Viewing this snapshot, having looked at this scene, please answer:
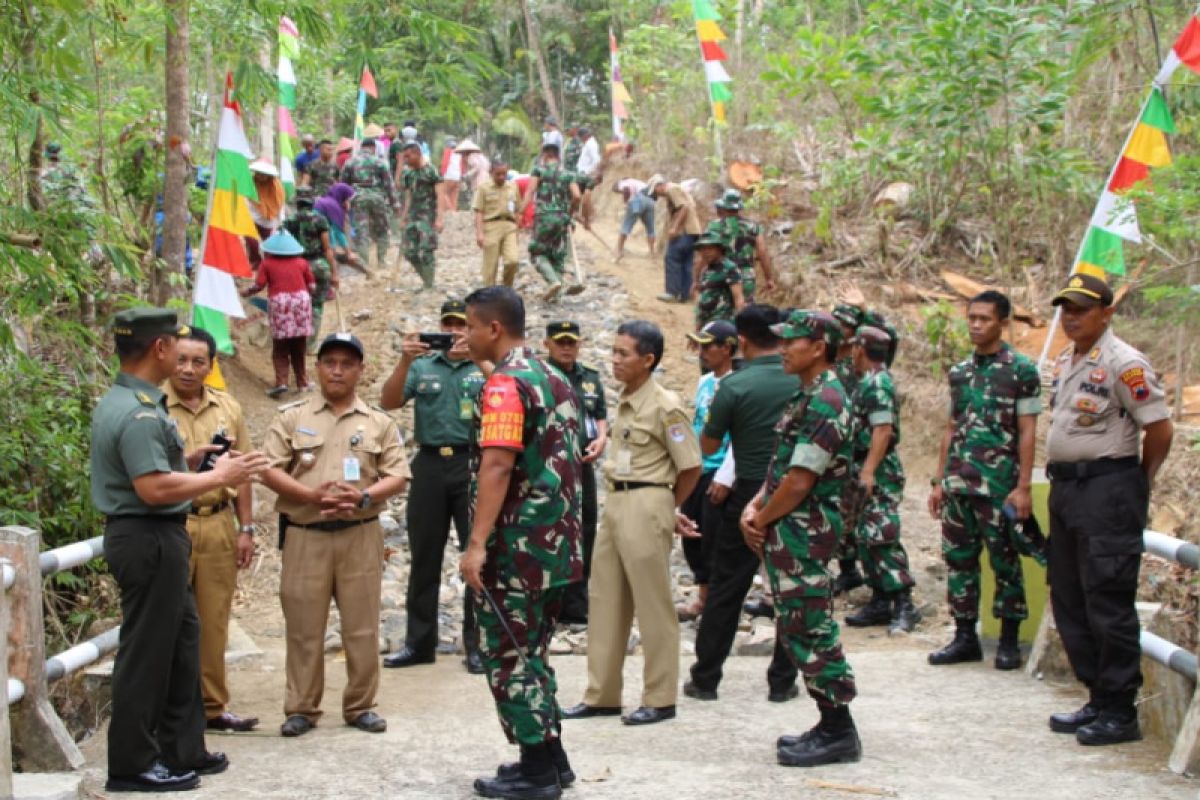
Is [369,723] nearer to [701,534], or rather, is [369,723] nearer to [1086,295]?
[701,534]

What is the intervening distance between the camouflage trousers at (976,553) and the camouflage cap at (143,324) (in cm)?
418

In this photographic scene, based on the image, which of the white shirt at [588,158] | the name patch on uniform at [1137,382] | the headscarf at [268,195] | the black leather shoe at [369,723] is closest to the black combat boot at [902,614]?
the name patch on uniform at [1137,382]

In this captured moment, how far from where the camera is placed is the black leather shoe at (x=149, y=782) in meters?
4.64

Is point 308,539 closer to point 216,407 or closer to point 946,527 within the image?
point 216,407

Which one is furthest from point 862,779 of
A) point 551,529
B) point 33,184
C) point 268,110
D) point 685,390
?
point 268,110

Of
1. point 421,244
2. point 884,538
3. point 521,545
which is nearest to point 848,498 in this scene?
point 884,538

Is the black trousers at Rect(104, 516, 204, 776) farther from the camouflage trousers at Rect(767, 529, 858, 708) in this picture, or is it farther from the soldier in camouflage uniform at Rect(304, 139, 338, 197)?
the soldier in camouflage uniform at Rect(304, 139, 338, 197)

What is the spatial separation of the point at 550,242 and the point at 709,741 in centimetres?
1063

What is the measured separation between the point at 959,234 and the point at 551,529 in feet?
38.8

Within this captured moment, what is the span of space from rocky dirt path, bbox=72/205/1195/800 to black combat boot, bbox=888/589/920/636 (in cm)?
9

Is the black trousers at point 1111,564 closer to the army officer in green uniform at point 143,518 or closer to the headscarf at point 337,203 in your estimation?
the army officer in green uniform at point 143,518

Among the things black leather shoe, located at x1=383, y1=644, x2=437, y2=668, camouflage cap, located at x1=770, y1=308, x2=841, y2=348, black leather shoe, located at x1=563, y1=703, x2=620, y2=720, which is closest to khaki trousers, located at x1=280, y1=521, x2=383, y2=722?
black leather shoe, located at x1=563, y1=703, x2=620, y2=720

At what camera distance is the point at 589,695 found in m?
6.10

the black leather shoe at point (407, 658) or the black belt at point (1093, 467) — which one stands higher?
the black belt at point (1093, 467)
